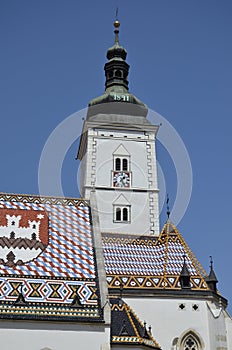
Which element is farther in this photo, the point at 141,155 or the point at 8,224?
the point at 141,155

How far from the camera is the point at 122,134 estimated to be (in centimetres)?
3700

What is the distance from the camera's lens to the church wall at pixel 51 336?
17.9 metres

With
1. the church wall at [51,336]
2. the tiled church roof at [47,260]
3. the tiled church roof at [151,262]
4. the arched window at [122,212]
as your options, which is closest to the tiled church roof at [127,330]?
the church wall at [51,336]

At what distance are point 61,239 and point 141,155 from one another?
15282mm

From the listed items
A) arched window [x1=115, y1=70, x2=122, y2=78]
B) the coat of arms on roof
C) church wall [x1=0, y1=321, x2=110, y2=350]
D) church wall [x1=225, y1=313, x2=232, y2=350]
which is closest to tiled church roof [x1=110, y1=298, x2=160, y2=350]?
church wall [x1=0, y1=321, x2=110, y2=350]

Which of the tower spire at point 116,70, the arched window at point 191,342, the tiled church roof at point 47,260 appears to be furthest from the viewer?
the tower spire at point 116,70

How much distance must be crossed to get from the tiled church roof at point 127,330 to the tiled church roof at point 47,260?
178cm

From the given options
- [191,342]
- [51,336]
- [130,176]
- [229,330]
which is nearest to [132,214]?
[130,176]

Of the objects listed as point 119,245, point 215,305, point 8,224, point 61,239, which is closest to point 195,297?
point 215,305

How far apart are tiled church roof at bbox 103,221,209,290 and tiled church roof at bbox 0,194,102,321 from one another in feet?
13.6

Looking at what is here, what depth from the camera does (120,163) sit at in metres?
36.1

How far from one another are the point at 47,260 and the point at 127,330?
3.77 metres

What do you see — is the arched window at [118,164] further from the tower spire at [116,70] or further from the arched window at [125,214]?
the tower spire at [116,70]

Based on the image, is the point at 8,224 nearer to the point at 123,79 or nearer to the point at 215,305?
the point at 215,305
